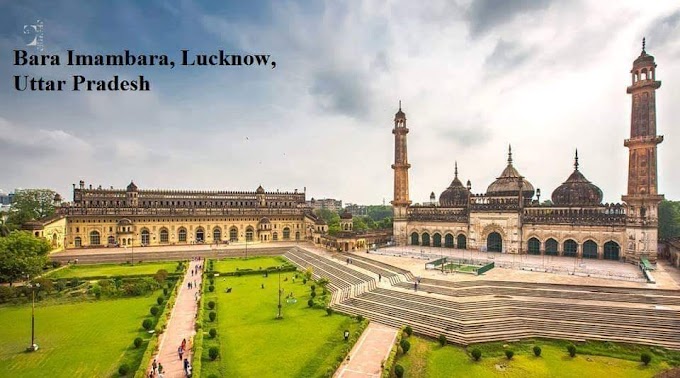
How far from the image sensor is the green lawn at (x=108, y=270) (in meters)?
35.2

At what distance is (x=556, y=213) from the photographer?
39219mm

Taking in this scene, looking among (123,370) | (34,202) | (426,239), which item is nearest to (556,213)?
(426,239)

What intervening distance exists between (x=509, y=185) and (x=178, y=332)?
124ft

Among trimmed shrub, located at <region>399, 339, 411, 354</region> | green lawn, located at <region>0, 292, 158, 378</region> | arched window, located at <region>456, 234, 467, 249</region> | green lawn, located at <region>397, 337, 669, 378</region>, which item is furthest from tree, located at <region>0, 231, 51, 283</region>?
arched window, located at <region>456, 234, 467, 249</region>

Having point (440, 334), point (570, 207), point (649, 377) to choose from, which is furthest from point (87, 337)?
→ point (570, 207)

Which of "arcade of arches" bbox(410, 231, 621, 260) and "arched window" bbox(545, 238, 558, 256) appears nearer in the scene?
"arcade of arches" bbox(410, 231, 621, 260)

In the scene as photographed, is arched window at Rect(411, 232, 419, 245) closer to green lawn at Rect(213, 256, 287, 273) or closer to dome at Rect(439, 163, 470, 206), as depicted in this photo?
dome at Rect(439, 163, 470, 206)

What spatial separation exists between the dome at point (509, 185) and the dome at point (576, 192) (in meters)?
3.37

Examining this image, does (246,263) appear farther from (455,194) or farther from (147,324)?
(455,194)

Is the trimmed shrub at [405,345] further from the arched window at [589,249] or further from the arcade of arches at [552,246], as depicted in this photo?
the arched window at [589,249]

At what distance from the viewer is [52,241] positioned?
147 ft

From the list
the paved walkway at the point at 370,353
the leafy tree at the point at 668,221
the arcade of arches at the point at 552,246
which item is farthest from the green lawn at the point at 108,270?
the leafy tree at the point at 668,221

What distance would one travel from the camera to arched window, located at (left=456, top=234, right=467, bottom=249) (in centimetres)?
4527

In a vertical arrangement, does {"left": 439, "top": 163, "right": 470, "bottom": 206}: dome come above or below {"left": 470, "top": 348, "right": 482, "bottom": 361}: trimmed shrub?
above
